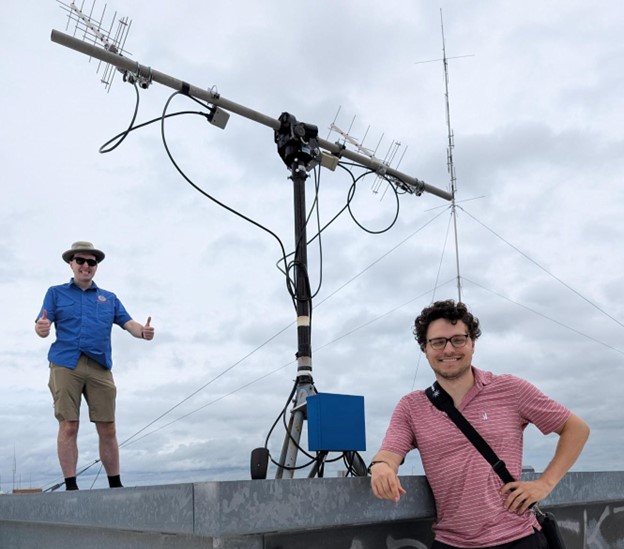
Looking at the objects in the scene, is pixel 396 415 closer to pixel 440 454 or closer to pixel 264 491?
pixel 440 454

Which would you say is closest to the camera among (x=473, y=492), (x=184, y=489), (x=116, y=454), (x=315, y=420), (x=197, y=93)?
(x=184, y=489)

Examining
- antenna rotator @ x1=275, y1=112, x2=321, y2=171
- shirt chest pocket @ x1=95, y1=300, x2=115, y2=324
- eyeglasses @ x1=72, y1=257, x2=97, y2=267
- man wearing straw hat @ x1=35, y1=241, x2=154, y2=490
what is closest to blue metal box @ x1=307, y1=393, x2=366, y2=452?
man wearing straw hat @ x1=35, y1=241, x2=154, y2=490

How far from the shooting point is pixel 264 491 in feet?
7.86

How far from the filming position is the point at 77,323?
4.59 metres

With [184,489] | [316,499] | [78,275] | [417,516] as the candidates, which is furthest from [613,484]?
[78,275]

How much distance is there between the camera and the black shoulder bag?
249cm

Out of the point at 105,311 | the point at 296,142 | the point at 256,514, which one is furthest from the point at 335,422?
the point at 296,142

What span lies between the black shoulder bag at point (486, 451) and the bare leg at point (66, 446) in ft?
8.90

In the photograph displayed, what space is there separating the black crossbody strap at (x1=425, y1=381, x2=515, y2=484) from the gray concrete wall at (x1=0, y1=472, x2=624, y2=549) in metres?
0.43

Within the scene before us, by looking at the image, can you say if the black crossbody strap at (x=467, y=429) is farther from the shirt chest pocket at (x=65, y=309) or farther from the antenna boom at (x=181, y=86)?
the antenna boom at (x=181, y=86)

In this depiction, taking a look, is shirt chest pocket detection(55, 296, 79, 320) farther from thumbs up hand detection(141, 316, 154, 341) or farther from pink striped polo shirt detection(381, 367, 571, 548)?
pink striped polo shirt detection(381, 367, 571, 548)

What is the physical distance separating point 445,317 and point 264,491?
0.97 metres

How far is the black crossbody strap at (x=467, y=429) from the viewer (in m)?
2.49

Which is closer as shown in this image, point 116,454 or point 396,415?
point 396,415
